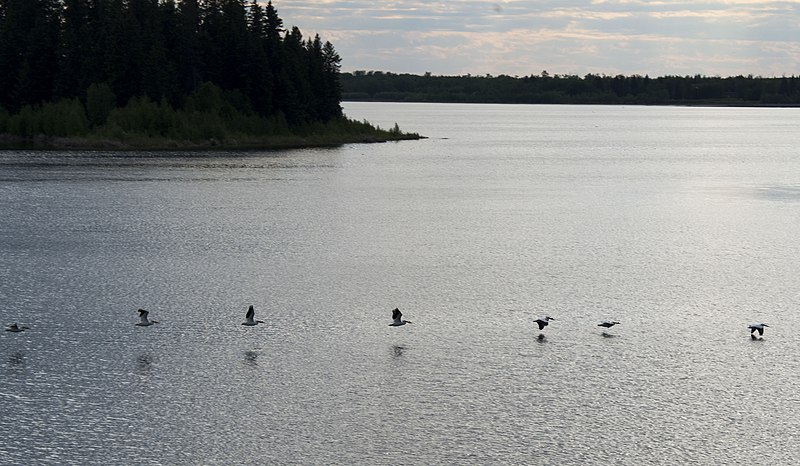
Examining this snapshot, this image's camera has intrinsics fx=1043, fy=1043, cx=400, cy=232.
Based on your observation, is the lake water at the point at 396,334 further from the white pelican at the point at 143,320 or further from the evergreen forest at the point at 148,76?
the evergreen forest at the point at 148,76

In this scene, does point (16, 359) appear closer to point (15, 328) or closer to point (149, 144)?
point (15, 328)

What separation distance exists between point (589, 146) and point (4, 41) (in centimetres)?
7540

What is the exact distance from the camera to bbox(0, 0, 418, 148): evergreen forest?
111375 mm

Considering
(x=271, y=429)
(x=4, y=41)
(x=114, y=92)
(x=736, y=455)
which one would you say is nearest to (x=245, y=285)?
(x=271, y=429)

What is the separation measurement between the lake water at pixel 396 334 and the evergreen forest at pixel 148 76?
5461 cm

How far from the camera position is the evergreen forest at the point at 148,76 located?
365ft

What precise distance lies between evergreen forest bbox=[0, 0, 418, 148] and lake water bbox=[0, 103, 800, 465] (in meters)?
54.6

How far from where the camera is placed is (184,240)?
43344mm

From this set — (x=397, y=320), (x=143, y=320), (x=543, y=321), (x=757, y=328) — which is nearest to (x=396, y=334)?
(x=397, y=320)

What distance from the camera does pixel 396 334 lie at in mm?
26328

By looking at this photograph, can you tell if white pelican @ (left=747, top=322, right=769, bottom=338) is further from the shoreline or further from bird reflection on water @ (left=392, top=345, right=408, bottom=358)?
the shoreline

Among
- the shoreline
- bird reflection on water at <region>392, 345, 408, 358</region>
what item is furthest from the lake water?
the shoreline

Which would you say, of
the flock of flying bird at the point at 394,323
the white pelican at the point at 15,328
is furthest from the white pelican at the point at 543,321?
the white pelican at the point at 15,328

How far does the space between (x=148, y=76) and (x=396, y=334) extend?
91993mm
